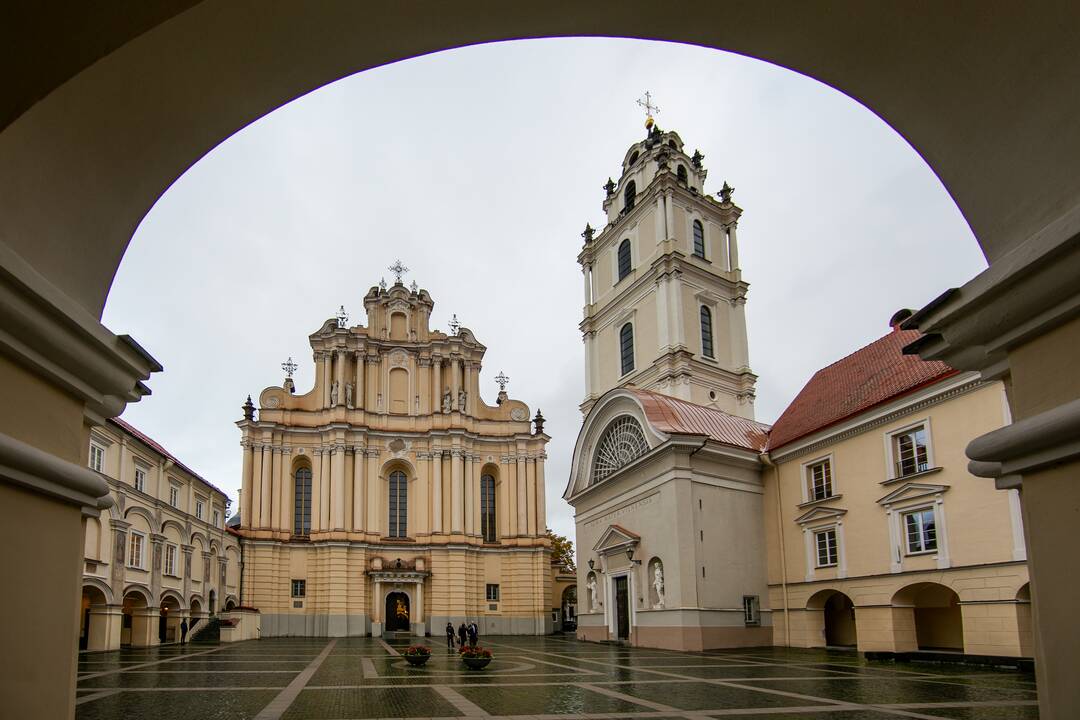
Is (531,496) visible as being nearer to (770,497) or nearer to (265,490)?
(265,490)

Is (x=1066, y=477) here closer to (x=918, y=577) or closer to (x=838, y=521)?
(x=918, y=577)

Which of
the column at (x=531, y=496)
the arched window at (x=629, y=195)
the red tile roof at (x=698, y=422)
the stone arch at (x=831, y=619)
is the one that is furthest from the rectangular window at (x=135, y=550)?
the arched window at (x=629, y=195)

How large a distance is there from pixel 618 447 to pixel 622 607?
21.9 feet

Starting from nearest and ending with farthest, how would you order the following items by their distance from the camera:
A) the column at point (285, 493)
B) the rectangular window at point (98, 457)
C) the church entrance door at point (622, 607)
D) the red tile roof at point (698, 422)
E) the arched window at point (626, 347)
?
1. the rectangular window at point (98, 457)
2. the red tile roof at point (698, 422)
3. the church entrance door at point (622, 607)
4. the arched window at point (626, 347)
5. the column at point (285, 493)

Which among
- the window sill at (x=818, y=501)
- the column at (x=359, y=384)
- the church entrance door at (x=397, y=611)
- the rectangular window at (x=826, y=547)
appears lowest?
the church entrance door at (x=397, y=611)

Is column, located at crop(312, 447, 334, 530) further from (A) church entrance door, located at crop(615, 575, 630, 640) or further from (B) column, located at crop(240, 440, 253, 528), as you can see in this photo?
(A) church entrance door, located at crop(615, 575, 630, 640)

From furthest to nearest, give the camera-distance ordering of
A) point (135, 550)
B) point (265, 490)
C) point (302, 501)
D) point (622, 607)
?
point (302, 501), point (265, 490), point (622, 607), point (135, 550)

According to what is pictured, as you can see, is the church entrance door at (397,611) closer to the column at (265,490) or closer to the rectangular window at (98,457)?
the column at (265,490)

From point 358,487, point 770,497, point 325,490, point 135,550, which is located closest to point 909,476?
point 770,497

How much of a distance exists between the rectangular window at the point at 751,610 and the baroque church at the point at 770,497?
0.36 ft

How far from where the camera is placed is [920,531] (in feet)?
80.2

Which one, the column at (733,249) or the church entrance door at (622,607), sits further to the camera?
the column at (733,249)

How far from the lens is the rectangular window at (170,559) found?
3650 cm

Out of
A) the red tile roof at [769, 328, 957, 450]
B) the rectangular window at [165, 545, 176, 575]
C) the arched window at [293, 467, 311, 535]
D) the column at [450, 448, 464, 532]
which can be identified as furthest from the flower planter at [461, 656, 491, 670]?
the arched window at [293, 467, 311, 535]
